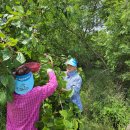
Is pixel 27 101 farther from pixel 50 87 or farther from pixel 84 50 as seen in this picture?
pixel 84 50

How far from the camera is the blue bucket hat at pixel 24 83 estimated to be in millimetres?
3307

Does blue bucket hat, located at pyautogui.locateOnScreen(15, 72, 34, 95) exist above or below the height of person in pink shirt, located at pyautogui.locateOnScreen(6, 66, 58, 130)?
above

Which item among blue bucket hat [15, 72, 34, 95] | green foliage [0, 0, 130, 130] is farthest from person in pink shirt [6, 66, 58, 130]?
green foliage [0, 0, 130, 130]

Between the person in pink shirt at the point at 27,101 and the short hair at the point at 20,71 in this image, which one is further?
the person in pink shirt at the point at 27,101

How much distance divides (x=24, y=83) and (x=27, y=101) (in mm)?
290

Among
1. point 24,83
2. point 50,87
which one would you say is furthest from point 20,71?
point 50,87

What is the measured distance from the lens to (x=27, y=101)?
11.6ft

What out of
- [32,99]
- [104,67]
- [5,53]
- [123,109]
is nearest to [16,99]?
[32,99]

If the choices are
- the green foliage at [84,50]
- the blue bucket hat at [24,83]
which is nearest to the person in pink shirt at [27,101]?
the blue bucket hat at [24,83]

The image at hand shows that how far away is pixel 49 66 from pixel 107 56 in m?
4.72

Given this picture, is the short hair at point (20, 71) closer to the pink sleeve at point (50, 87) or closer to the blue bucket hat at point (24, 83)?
the blue bucket hat at point (24, 83)

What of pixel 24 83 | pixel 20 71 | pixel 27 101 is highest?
pixel 20 71

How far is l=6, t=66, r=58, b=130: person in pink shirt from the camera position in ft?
11.2

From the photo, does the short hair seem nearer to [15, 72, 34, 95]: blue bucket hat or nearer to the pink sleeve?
[15, 72, 34, 95]: blue bucket hat
